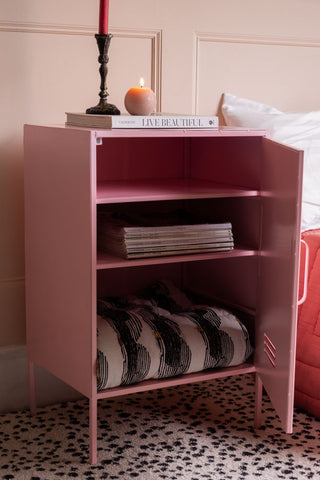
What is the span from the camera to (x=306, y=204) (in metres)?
2.29

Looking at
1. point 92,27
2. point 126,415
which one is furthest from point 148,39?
point 126,415

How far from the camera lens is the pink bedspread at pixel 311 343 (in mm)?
2041

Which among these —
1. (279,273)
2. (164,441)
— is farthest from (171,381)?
(279,273)

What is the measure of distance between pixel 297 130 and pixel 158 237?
0.75m

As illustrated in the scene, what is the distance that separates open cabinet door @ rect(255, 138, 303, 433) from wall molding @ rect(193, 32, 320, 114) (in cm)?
56

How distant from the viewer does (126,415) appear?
2123mm

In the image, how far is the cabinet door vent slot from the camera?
71.3 inches

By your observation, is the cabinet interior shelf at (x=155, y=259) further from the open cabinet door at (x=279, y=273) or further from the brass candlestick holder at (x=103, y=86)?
the brass candlestick holder at (x=103, y=86)

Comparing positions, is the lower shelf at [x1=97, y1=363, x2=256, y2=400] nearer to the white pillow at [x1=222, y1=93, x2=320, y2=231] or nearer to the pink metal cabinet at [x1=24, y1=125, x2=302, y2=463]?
the pink metal cabinet at [x1=24, y1=125, x2=302, y2=463]

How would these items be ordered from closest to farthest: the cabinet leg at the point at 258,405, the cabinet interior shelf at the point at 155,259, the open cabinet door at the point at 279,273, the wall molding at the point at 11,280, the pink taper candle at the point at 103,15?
the open cabinet door at the point at 279,273, the cabinet interior shelf at the point at 155,259, the pink taper candle at the point at 103,15, the cabinet leg at the point at 258,405, the wall molding at the point at 11,280

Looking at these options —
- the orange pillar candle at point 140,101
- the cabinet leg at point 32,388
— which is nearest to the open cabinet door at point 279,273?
the orange pillar candle at point 140,101

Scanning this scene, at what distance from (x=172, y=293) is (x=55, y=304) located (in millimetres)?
458

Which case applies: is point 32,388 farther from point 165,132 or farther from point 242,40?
point 242,40

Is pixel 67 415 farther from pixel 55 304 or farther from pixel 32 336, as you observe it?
pixel 55 304
